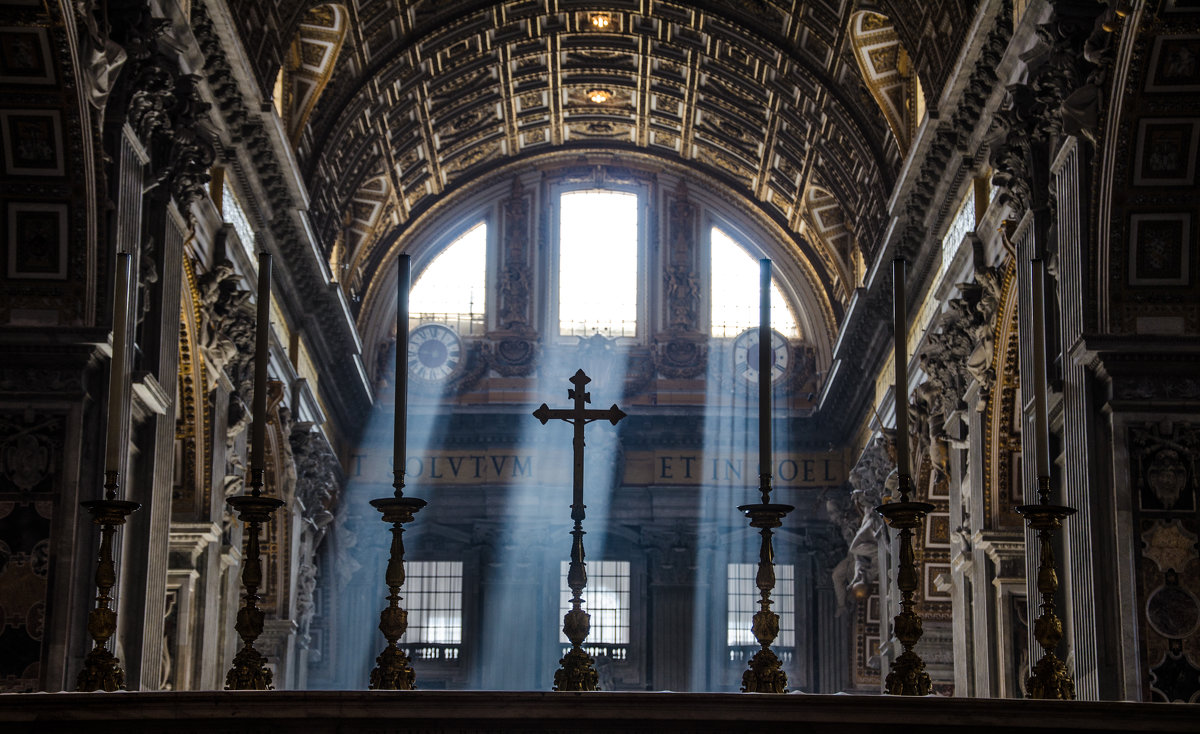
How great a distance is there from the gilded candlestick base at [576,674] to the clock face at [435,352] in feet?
83.0

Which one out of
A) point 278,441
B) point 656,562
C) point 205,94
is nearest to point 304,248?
point 278,441

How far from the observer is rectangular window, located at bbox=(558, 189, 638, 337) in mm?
34719

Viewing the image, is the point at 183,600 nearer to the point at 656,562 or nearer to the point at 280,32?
the point at 280,32

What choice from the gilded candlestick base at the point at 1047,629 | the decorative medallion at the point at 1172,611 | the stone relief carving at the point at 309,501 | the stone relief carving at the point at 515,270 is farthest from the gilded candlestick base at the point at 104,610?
the stone relief carving at the point at 515,270

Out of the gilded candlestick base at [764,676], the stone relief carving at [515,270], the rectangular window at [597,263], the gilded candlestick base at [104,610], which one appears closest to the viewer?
the gilded candlestick base at [104,610]

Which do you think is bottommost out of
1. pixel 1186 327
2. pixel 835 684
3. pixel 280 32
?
pixel 835 684

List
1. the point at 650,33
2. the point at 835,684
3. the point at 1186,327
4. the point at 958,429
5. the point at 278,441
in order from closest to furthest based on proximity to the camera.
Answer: the point at 1186,327
the point at 958,429
the point at 278,441
the point at 650,33
the point at 835,684

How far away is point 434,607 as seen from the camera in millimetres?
33531

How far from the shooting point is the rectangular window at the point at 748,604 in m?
33.5

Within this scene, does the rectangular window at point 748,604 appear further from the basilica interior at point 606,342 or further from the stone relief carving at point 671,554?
the stone relief carving at point 671,554

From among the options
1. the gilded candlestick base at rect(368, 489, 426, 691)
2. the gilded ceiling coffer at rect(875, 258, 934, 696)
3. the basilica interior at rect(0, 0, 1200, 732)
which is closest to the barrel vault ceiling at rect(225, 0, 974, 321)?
the basilica interior at rect(0, 0, 1200, 732)

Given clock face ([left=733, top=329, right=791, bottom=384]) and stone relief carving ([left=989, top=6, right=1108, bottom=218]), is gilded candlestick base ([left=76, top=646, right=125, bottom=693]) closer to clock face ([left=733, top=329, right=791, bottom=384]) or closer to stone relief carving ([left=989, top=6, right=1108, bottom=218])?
stone relief carving ([left=989, top=6, right=1108, bottom=218])

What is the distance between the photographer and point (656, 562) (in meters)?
33.4

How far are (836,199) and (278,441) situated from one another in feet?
34.1
